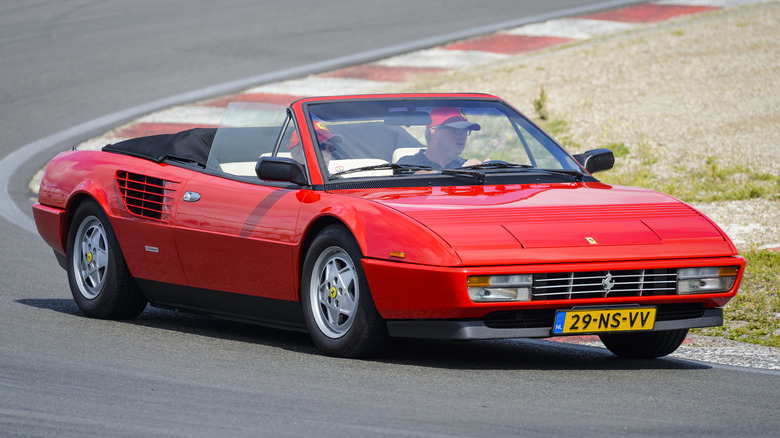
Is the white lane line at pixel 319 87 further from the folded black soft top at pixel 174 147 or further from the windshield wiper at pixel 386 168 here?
the windshield wiper at pixel 386 168

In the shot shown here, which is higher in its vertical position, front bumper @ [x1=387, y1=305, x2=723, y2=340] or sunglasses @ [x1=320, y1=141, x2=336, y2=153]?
sunglasses @ [x1=320, y1=141, x2=336, y2=153]

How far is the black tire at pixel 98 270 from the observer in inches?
295

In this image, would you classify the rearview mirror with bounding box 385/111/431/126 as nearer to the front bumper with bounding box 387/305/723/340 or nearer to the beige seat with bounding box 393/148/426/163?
the beige seat with bounding box 393/148/426/163

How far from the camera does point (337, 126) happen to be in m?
6.71

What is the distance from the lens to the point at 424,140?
679cm

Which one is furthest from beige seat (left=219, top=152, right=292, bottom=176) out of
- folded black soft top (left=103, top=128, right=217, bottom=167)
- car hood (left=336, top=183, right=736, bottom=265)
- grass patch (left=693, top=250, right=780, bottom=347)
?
grass patch (left=693, top=250, right=780, bottom=347)

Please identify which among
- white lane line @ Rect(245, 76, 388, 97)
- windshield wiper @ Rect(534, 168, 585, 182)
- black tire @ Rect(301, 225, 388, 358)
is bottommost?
white lane line @ Rect(245, 76, 388, 97)

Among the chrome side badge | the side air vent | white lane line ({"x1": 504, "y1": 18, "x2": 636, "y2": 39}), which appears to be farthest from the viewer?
white lane line ({"x1": 504, "y1": 18, "x2": 636, "y2": 39})

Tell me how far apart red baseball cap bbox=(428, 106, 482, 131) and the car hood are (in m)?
0.62

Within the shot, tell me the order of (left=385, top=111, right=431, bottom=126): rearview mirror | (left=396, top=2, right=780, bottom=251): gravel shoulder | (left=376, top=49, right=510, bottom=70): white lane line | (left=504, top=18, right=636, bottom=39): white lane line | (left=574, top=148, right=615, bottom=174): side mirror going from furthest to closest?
1. (left=504, top=18, right=636, bottom=39): white lane line
2. (left=376, top=49, right=510, bottom=70): white lane line
3. (left=396, top=2, right=780, bottom=251): gravel shoulder
4. (left=574, top=148, right=615, bottom=174): side mirror
5. (left=385, top=111, right=431, bottom=126): rearview mirror

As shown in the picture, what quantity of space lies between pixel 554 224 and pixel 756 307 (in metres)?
2.41

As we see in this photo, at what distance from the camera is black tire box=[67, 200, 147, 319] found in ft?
24.6

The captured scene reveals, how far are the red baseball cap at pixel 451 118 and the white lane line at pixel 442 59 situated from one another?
1074 cm

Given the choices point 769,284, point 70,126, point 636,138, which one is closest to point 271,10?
point 70,126
